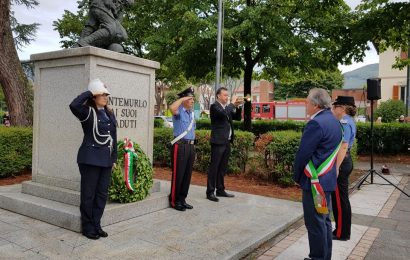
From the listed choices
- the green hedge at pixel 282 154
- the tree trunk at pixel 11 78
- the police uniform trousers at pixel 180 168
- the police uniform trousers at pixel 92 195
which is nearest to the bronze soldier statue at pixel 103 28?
the police uniform trousers at pixel 180 168

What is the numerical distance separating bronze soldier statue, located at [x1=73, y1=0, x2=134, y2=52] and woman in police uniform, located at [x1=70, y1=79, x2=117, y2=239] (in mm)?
1559

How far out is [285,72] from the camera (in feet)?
64.6

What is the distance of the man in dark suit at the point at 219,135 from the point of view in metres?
6.74

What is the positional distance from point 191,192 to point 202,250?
3.11 metres

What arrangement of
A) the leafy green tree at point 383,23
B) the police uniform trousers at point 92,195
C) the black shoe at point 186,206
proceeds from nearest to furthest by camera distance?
the police uniform trousers at point 92,195 < the black shoe at point 186,206 < the leafy green tree at point 383,23

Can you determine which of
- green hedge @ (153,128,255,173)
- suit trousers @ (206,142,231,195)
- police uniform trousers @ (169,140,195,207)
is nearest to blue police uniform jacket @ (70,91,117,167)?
police uniform trousers @ (169,140,195,207)

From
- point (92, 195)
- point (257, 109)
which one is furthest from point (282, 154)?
point (257, 109)

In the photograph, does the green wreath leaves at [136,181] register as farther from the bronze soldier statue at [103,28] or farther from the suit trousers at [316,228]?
the suit trousers at [316,228]

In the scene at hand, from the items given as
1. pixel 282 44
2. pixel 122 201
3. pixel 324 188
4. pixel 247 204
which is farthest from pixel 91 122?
pixel 282 44

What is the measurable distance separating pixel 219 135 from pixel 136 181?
2.04 m

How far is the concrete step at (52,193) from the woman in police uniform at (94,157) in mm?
741

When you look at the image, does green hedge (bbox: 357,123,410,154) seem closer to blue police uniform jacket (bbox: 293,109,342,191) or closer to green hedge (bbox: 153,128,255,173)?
green hedge (bbox: 153,128,255,173)

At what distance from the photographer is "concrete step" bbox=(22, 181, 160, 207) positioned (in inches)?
205

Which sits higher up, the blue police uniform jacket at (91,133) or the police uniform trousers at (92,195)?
the blue police uniform jacket at (91,133)
